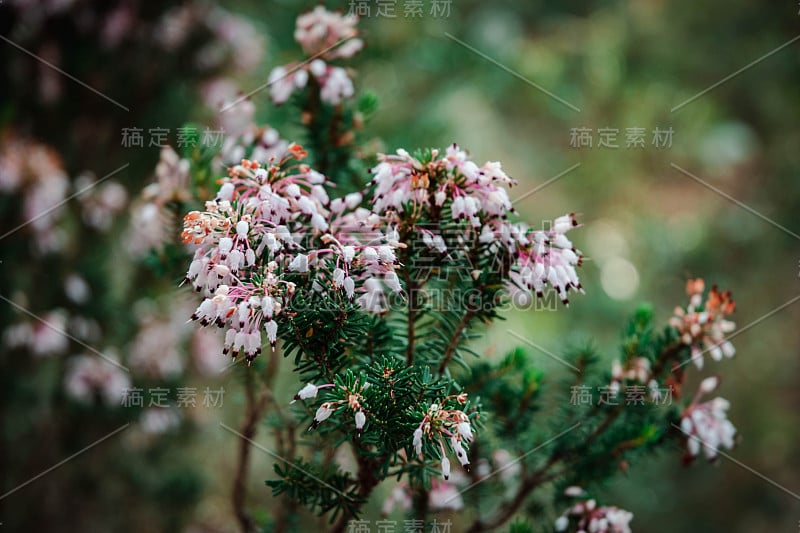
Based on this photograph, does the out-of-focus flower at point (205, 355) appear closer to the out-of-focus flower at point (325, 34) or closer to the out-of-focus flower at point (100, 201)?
the out-of-focus flower at point (100, 201)

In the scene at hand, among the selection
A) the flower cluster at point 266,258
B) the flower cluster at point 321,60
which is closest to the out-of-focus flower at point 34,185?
the flower cluster at point 321,60

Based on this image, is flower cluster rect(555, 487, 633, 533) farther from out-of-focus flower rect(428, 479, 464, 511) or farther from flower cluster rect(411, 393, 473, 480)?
flower cluster rect(411, 393, 473, 480)

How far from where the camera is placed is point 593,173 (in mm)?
3275

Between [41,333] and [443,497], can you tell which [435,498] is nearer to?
[443,497]

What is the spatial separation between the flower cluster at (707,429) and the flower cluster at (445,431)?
0.44 meters

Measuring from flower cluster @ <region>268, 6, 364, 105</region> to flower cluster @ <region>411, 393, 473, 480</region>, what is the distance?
59cm

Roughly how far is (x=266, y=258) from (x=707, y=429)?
68 centimetres

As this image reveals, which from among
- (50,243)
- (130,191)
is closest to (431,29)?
(130,191)

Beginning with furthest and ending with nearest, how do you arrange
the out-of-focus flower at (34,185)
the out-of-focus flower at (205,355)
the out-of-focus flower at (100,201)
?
1. the out-of-focus flower at (205,355)
2. the out-of-focus flower at (100,201)
3. the out-of-focus flower at (34,185)

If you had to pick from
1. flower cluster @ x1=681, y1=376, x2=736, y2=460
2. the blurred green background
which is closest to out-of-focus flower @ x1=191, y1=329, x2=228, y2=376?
the blurred green background

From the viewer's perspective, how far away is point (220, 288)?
66 cm

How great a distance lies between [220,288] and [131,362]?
140 centimetres

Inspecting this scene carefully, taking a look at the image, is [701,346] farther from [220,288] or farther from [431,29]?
[431,29]

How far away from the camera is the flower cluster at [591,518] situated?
2.92ft
